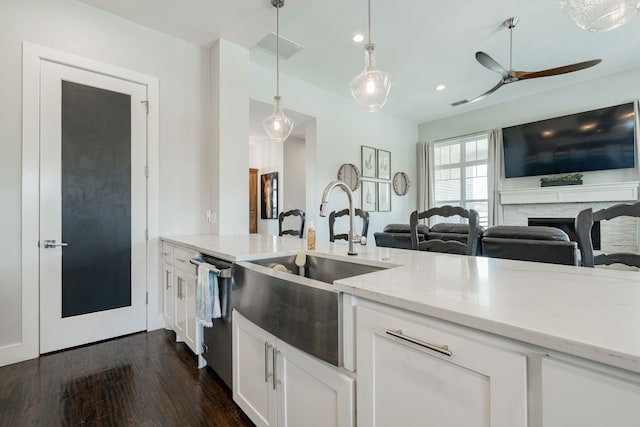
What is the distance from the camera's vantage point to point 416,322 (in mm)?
775

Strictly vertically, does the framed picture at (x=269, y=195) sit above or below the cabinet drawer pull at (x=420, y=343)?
above

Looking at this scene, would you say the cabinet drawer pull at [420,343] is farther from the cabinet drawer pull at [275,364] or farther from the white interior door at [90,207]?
the white interior door at [90,207]

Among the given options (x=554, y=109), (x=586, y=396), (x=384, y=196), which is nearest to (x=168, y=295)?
(x=586, y=396)

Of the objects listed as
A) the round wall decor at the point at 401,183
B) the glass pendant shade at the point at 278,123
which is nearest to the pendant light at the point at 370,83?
the glass pendant shade at the point at 278,123

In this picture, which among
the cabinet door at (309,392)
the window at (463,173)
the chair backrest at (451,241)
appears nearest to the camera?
the cabinet door at (309,392)

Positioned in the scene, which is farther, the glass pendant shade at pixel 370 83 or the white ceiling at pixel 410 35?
the white ceiling at pixel 410 35

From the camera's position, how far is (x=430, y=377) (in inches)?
29.1

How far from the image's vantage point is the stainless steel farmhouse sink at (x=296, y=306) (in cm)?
98

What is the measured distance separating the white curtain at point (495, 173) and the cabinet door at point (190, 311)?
5.57 meters

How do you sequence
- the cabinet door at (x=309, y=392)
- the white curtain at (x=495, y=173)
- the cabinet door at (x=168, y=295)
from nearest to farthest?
the cabinet door at (x=309, y=392), the cabinet door at (x=168, y=295), the white curtain at (x=495, y=173)

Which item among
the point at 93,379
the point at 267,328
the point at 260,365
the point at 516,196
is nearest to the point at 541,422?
the point at 267,328

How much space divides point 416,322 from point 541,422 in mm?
296

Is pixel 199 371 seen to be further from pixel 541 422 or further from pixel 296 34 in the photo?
pixel 296 34

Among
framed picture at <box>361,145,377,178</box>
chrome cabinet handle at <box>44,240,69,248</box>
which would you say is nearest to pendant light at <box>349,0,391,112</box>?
chrome cabinet handle at <box>44,240,69,248</box>
